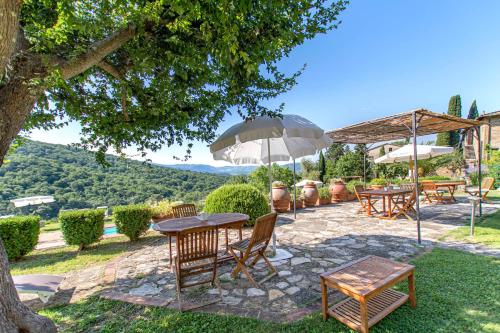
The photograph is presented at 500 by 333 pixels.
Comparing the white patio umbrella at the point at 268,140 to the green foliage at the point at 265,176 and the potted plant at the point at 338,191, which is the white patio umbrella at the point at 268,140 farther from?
the green foliage at the point at 265,176

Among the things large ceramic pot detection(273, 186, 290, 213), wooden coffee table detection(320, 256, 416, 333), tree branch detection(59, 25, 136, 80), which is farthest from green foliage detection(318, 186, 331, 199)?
tree branch detection(59, 25, 136, 80)

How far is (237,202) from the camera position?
6363mm

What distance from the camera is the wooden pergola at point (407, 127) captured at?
4.79m

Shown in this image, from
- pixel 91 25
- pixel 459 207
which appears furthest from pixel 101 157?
pixel 459 207

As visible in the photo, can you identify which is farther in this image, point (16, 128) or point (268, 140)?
point (268, 140)

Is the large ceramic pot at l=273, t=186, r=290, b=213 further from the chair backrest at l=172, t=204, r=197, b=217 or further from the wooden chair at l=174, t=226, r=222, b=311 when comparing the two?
the wooden chair at l=174, t=226, r=222, b=311

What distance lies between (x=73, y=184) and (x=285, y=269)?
19773mm

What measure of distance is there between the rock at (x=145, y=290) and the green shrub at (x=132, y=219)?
9.65 feet

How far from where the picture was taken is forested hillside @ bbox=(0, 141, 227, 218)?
16438 mm

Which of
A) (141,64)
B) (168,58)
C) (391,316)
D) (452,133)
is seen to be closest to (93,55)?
(141,64)

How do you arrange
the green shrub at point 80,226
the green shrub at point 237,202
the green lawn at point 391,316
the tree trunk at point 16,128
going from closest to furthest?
the tree trunk at point 16,128
the green lawn at point 391,316
the green shrub at point 80,226
the green shrub at point 237,202

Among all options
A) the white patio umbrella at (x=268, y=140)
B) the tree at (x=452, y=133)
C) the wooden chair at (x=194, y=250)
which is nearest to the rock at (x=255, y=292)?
the wooden chair at (x=194, y=250)

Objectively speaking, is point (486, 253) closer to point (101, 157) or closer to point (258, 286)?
point (258, 286)

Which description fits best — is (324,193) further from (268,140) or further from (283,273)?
(283,273)
